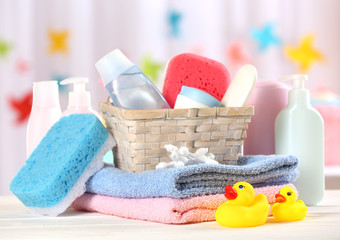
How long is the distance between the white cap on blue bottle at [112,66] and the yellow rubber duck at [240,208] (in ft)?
0.80

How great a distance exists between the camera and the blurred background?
1815 millimetres

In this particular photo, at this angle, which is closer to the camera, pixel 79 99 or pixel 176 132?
pixel 176 132

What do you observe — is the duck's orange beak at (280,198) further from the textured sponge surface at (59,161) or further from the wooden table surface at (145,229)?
the textured sponge surface at (59,161)

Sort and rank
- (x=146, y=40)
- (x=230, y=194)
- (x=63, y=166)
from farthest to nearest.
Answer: (x=146, y=40), (x=63, y=166), (x=230, y=194)

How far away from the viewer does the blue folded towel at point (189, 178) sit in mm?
597

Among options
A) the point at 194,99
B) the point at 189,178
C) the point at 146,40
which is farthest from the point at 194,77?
the point at 146,40

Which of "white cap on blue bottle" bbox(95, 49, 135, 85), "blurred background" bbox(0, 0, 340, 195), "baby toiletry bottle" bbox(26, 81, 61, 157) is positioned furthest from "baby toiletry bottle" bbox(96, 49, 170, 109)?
"blurred background" bbox(0, 0, 340, 195)

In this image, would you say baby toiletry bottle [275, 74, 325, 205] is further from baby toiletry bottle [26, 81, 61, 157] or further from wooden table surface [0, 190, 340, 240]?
baby toiletry bottle [26, 81, 61, 157]

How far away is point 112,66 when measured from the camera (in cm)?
73

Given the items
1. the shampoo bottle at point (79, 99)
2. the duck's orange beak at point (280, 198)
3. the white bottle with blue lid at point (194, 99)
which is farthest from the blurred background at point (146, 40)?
the duck's orange beak at point (280, 198)

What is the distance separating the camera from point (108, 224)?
618mm

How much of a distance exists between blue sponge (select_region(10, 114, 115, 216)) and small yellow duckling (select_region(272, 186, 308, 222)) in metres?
0.24

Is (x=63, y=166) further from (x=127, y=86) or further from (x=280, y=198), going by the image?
(x=280, y=198)

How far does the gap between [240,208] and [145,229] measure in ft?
0.33
